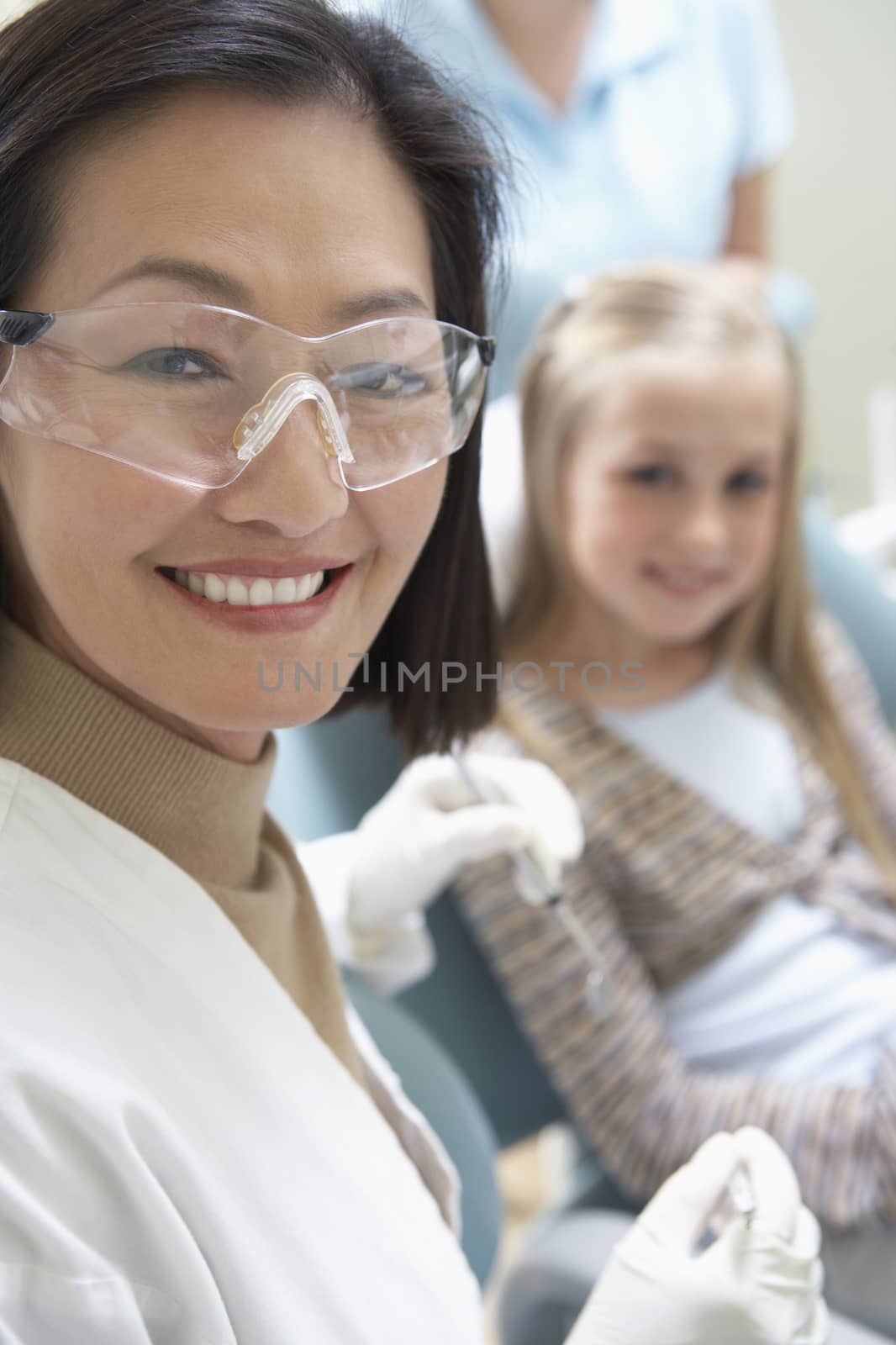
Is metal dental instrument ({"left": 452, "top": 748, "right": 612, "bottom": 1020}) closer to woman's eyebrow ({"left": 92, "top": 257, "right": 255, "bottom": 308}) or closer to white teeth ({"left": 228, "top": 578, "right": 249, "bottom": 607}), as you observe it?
white teeth ({"left": 228, "top": 578, "right": 249, "bottom": 607})

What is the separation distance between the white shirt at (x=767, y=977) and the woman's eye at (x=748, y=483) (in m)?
0.25

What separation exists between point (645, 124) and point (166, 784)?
163 centimetres

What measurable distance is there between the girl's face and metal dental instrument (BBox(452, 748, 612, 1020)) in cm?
33

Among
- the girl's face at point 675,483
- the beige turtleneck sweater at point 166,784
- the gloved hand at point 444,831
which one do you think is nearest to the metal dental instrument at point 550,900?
the gloved hand at point 444,831

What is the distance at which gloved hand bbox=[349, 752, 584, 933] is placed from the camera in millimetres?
980

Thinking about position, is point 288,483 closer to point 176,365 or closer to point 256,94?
point 176,365

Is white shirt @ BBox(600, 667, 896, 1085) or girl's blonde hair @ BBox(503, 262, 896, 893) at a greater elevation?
girl's blonde hair @ BBox(503, 262, 896, 893)

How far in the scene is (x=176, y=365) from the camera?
Answer: 23.6 inches

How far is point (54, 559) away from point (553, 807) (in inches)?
21.0

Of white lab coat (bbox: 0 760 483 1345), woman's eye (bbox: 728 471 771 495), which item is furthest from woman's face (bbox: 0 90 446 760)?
woman's eye (bbox: 728 471 771 495)

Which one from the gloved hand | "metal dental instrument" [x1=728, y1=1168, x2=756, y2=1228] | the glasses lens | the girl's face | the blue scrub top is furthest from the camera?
the blue scrub top

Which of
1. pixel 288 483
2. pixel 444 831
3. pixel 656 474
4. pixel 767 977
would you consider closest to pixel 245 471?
pixel 288 483

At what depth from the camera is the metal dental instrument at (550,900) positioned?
0.99 metres

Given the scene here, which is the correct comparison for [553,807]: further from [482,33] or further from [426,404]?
[482,33]
